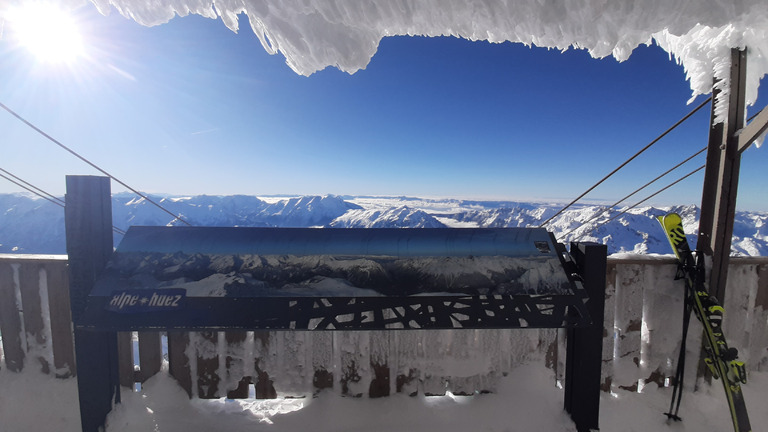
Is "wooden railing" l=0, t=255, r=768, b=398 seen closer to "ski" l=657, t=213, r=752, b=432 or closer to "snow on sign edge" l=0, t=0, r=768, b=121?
"ski" l=657, t=213, r=752, b=432

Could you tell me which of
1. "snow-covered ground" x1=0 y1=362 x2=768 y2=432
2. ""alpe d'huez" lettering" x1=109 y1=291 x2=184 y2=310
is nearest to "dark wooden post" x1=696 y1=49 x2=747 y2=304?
"snow-covered ground" x1=0 y1=362 x2=768 y2=432

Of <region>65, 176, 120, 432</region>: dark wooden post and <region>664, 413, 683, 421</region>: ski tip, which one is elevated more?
<region>65, 176, 120, 432</region>: dark wooden post

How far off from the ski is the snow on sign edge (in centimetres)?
111

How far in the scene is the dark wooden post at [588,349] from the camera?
1784 millimetres

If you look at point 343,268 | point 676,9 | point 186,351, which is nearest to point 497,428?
point 343,268

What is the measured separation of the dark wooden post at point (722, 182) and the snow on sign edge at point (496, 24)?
3.0 inches

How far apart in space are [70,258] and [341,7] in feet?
7.80

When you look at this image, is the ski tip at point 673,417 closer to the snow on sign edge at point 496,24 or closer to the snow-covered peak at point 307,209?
the snow on sign edge at point 496,24

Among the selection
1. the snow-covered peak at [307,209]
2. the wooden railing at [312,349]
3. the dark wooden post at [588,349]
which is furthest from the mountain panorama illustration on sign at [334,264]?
the snow-covered peak at [307,209]

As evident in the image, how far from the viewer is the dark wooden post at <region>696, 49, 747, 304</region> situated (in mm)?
2373

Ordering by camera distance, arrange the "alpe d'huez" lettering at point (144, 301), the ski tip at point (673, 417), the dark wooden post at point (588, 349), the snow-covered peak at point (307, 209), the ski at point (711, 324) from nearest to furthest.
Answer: the "alpe d'huez" lettering at point (144, 301) < the dark wooden post at point (588, 349) < the ski at point (711, 324) < the ski tip at point (673, 417) < the snow-covered peak at point (307, 209)

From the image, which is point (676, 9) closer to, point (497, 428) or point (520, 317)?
point (520, 317)

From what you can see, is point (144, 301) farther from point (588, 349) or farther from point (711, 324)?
point (711, 324)

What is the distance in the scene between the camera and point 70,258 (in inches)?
72.1
